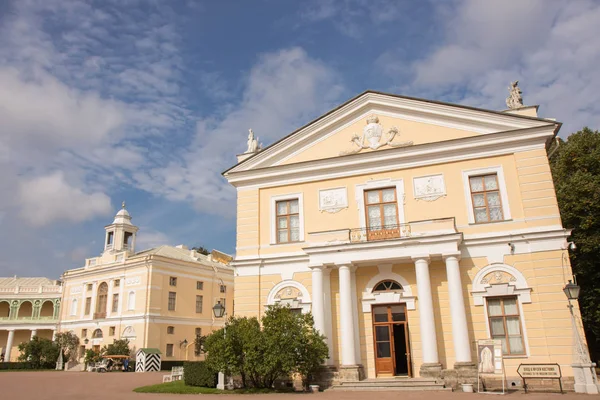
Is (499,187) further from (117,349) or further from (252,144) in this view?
(117,349)

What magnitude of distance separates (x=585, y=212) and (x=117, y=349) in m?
31.8

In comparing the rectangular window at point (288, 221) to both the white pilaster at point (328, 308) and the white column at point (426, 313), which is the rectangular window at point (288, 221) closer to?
the white pilaster at point (328, 308)

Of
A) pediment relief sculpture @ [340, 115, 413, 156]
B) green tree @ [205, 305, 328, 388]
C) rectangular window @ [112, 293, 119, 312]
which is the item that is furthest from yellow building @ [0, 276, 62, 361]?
pediment relief sculpture @ [340, 115, 413, 156]

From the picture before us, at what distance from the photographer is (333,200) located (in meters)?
19.7

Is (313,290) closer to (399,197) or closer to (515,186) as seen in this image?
(399,197)

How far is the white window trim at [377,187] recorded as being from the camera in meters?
18.6

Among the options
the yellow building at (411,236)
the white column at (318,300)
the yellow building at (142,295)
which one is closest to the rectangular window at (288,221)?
the yellow building at (411,236)

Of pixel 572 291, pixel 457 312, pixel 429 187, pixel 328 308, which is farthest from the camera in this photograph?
pixel 429 187

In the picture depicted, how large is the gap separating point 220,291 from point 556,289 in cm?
3275

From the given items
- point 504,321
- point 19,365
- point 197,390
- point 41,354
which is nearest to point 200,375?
point 197,390

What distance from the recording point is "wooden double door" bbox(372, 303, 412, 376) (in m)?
17.3

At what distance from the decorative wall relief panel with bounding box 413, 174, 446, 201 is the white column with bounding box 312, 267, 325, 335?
4856 mm

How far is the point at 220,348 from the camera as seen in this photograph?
16.2m

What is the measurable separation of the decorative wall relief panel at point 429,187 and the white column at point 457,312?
2.76 meters
